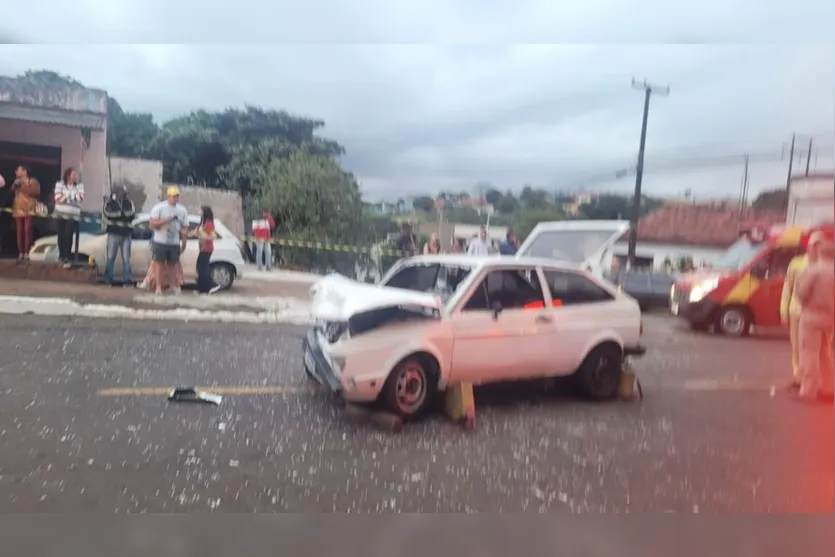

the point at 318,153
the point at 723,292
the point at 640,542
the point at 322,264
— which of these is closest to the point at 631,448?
the point at 640,542

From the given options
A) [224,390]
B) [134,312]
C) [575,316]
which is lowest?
[224,390]

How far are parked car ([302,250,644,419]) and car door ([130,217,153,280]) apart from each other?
0.68 metres

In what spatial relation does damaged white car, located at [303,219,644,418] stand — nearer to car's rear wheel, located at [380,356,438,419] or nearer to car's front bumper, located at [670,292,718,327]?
car's rear wheel, located at [380,356,438,419]

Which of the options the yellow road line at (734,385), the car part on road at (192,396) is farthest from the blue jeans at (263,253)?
the yellow road line at (734,385)

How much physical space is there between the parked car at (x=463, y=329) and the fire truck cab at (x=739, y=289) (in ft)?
0.76

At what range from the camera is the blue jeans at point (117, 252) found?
2576 millimetres

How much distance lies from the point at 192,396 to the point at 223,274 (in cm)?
48

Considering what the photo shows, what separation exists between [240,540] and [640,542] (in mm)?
1502

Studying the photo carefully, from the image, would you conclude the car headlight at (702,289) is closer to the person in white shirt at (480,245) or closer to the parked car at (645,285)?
the parked car at (645,285)

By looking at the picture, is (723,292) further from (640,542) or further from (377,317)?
(377,317)

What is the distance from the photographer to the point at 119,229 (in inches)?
101

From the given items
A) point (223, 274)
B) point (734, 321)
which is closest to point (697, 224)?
point (734, 321)

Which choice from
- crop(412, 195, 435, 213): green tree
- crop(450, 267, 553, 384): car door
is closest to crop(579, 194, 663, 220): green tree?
crop(450, 267, 553, 384): car door

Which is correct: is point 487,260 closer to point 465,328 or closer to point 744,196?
point 465,328
